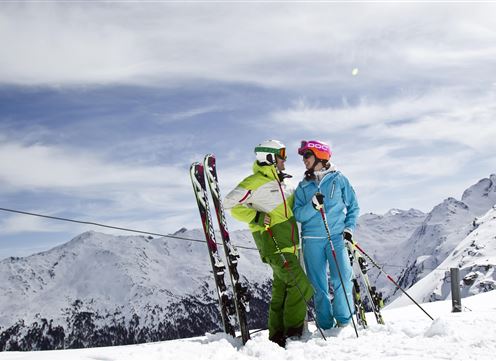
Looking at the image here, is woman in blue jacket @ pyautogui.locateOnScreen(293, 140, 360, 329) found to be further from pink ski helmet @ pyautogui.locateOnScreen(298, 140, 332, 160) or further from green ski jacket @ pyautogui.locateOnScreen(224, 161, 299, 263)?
green ski jacket @ pyautogui.locateOnScreen(224, 161, 299, 263)

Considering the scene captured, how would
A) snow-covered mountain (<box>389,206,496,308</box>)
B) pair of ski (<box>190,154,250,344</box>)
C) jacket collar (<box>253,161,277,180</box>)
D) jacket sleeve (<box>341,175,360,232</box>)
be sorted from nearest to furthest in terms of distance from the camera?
pair of ski (<box>190,154,250,344</box>)
jacket collar (<box>253,161,277,180</box>)
jacket sleeve (<box>341,175,360,232</box>)
snow-covered mountain (<box>389,206,496,308</box>)

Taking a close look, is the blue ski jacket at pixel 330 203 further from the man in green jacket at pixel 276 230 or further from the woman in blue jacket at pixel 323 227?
the man in green jacket at pixel 276 230

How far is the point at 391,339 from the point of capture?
666 centimetres

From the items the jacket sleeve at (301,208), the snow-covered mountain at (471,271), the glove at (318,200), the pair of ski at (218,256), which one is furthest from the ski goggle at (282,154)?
the snow-covered mountain at (471,271)

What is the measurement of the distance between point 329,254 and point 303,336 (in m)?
1.31

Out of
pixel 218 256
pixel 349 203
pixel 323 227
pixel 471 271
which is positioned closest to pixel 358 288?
pixel 323 227

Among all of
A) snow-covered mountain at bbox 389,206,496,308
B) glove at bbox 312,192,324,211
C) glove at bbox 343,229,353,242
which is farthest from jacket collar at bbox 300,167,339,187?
snow-covered mountain at bbox 389,206,496,308

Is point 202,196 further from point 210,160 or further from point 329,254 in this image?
point 329,254

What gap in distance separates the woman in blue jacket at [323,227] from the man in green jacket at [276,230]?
0.36m

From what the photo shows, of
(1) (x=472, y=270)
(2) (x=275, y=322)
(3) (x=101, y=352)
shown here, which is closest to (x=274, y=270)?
(2) (x=275, y=322)

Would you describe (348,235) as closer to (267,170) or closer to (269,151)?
(267,170)

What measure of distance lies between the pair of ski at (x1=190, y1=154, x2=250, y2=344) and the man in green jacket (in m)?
0.31

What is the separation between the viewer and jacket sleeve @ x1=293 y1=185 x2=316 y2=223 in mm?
7625

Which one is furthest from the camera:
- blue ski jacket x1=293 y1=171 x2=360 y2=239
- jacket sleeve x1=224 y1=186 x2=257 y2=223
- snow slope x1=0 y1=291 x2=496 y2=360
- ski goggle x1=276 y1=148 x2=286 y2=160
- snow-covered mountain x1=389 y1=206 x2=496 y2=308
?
snow-covered mountain x1=389 y1=206 x2=496 y2=308
